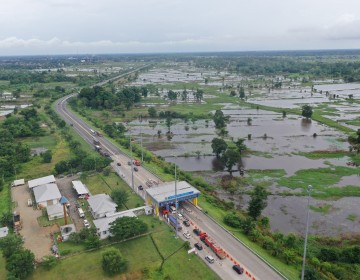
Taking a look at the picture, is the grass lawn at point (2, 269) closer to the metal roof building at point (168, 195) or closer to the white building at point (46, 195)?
the white building at point (46, 195)

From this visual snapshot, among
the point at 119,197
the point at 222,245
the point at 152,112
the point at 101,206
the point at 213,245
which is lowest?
the point at 222,245

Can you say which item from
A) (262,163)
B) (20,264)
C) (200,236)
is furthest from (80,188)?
(262,163)

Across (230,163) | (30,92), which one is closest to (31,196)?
(230,163)

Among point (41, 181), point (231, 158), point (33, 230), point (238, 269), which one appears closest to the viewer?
point (238, 269)

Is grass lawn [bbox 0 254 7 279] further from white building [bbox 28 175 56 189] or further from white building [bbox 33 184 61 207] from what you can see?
white building [bbox 28 175 56 189]

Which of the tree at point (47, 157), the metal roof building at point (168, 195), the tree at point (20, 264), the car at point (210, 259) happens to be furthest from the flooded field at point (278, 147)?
the tree at point (20, 264)

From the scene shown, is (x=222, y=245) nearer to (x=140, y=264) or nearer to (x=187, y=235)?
(x=187, y=235)
